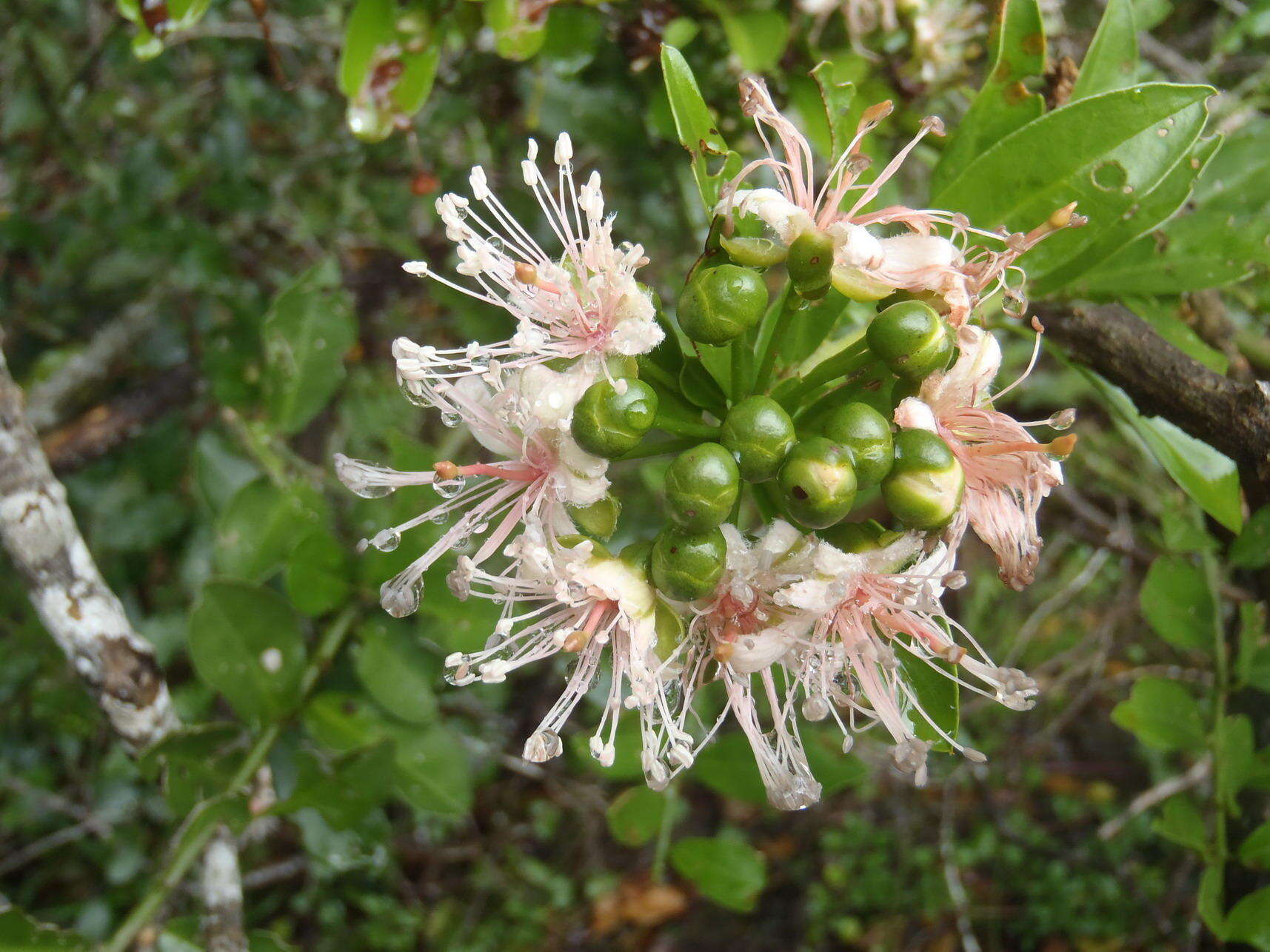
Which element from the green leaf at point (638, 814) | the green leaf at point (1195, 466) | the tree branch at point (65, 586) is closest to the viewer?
the green leaf at point (1195, 466)

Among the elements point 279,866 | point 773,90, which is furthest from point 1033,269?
point 279,866

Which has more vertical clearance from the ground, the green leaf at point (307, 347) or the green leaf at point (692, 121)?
the green leaf at point (692, 121)

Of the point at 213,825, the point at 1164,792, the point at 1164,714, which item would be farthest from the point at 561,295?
the point at 1164,792

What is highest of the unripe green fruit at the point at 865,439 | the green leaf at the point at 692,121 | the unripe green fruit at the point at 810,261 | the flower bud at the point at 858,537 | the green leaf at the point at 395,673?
the green leaf at the point at 692,121

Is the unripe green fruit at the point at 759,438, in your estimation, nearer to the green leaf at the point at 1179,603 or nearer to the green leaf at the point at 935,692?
the green leaf at the point at 935,692

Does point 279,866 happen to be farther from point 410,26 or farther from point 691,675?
point 410,26

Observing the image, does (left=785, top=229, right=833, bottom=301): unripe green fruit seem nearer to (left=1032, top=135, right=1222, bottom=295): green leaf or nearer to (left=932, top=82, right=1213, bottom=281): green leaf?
(left=932, top=82, right=1213, bottom=281): green leaf

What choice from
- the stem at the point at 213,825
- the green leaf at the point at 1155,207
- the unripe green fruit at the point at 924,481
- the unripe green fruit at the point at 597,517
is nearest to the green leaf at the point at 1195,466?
the green leaf at the point at 1155,207
